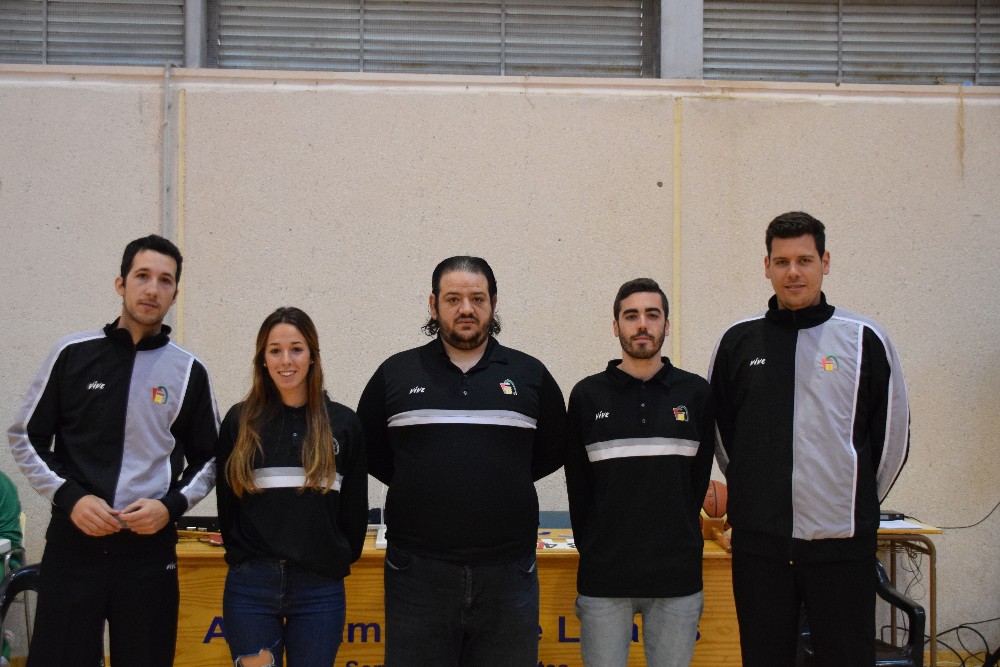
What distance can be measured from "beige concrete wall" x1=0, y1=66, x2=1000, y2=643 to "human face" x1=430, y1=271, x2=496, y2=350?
1875 millimetres

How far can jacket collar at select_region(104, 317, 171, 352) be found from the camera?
254cm

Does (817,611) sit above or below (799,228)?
below

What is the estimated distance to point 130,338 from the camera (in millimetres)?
2549

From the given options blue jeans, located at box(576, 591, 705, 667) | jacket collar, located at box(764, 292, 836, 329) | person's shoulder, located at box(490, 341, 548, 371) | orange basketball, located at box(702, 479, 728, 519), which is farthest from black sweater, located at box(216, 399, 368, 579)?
orange basketball, located at box(702, 479, 728, 519)

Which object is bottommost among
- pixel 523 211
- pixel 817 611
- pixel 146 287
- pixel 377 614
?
pixel 377 614

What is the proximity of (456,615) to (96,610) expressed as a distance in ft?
3.60

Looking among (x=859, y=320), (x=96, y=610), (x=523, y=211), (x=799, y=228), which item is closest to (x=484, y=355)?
(x=799, y=228)

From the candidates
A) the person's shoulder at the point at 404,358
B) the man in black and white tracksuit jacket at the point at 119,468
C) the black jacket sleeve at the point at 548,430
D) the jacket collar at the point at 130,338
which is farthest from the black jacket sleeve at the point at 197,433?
the black jacket sleeve at the point at 548,430

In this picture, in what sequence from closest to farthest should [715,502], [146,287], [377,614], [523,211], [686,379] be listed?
[146,287], [686,379], [377,614], [715,502], [523,211]

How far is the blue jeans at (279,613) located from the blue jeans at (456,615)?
220 millimetres

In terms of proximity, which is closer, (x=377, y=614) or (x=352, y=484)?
(x=352, y=484)

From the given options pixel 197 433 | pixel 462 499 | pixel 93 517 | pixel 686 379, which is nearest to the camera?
pixel 93 517

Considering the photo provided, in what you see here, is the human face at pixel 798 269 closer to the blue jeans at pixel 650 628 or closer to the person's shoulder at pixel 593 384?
the person's shoulder at pixel 593 384

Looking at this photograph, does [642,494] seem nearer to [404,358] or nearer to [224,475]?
[404,358]
